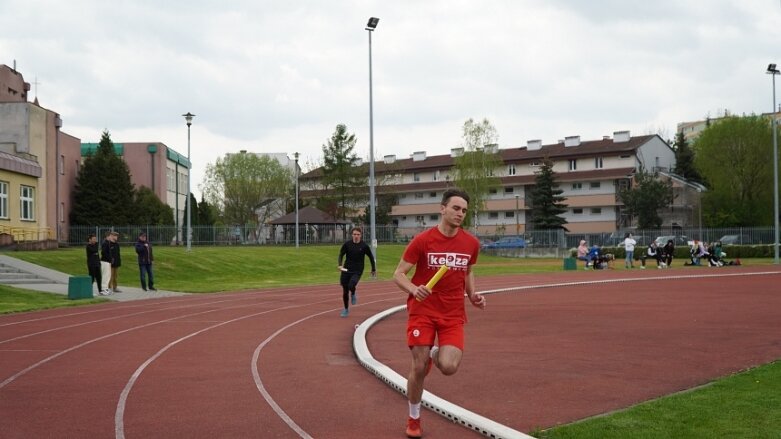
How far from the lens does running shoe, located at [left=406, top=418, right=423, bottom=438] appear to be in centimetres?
630

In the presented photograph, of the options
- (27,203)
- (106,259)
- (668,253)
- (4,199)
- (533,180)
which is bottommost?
(668,253)

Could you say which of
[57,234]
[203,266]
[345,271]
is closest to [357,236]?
[345,271]

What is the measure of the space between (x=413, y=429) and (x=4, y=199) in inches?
1517

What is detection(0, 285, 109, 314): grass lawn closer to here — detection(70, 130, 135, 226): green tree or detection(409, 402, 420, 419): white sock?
detection(409, 402, 420, 419): white sock

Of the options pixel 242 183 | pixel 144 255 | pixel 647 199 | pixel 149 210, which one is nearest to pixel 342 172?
pixel 242 183

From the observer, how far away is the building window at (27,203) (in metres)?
41.2

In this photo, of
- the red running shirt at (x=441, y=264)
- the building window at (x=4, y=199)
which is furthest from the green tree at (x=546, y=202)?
the red running shirt at (x=441, y=264)

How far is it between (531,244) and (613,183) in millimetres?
19689

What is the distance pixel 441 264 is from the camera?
6215 mm

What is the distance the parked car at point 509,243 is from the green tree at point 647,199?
1516 centimetres

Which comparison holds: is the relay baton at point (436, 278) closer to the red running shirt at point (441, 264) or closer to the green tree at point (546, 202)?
the red running shirt at point (441, 264)

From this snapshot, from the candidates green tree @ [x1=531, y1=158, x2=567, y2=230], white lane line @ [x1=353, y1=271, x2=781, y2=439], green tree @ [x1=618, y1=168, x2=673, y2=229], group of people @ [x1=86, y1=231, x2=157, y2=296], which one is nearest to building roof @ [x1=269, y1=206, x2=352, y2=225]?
green tree @ [x1=531, y1=158, x2=567, y2=230]

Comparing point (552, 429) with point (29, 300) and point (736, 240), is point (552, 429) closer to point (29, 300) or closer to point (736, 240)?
point (29, 300)

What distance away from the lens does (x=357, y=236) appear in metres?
16.2
